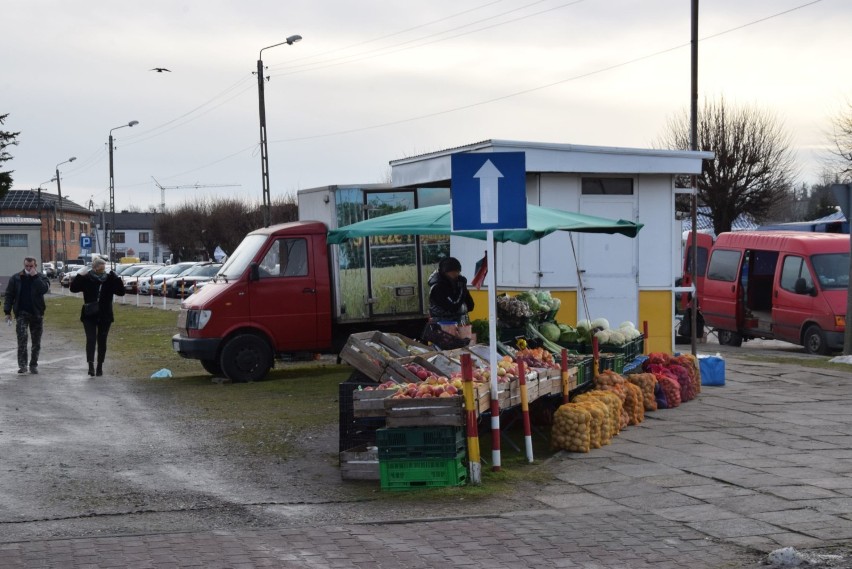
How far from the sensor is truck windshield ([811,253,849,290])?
21609mm

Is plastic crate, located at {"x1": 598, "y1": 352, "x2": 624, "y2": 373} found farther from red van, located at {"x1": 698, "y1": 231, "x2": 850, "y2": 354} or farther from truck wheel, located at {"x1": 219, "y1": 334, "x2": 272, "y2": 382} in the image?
red van, located at {"x1": 698, "y1": 231, "x2": 850, "y2": 354}

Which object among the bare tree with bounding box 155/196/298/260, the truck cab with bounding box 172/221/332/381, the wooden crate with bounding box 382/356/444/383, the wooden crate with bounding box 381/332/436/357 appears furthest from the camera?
the bare tree with bounding box 155/196/298/260

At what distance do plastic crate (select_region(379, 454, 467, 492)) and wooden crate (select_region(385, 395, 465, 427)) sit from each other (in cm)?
30

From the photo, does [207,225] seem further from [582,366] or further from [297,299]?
[582,366]

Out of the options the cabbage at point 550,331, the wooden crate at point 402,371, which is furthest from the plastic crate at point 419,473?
the cabbage at point 550,331

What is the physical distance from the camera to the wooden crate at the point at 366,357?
35.3 ft

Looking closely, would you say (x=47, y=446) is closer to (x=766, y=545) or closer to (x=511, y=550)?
(x=511, y=550)

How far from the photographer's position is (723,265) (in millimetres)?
24875

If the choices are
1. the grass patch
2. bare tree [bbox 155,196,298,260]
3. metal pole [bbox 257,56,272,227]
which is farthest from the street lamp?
bare tree [bbox 155,196,298,260]

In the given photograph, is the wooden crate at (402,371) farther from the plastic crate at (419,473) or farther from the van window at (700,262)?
the van window at (700,262)

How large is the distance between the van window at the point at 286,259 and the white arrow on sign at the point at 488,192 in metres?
8.31

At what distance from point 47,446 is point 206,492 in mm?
3013

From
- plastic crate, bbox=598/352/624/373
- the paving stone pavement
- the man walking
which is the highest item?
the man walking

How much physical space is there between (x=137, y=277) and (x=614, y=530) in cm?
5619
